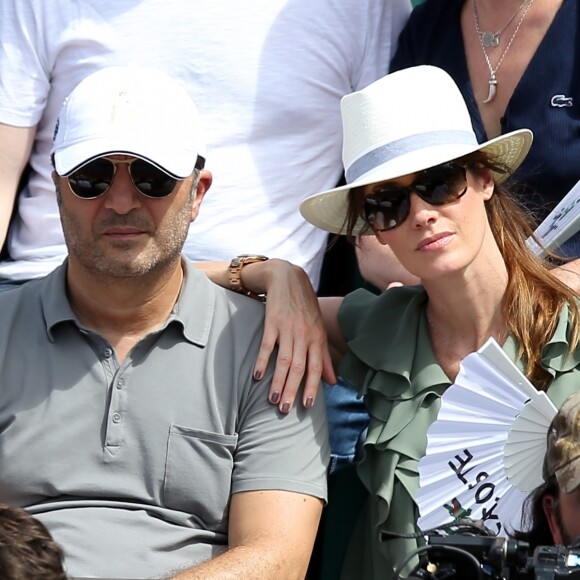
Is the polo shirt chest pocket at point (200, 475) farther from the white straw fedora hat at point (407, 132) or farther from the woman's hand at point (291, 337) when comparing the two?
the white straw fedora hat at point (407, 132)

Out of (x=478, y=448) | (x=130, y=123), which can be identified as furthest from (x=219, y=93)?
(x=478, y=448)

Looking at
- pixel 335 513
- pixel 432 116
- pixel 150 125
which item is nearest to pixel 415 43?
pixel 432 116

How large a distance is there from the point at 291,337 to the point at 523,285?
1.66ft

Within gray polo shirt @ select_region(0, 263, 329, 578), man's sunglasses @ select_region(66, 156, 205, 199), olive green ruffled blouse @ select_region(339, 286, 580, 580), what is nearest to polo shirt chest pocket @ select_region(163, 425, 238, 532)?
gray polo shirt @ select_region(0, 263, 329, 578)

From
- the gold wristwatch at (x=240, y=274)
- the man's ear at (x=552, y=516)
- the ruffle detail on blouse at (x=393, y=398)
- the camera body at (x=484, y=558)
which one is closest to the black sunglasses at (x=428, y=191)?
the ruffle detail on blouse at (x=393, y=398)

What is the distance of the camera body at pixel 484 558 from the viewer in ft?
5.80

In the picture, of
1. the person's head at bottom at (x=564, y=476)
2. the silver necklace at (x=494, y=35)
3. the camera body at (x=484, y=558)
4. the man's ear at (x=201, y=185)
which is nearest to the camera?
the camera body at (x=484, y=558)

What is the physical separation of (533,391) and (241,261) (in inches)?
34.6

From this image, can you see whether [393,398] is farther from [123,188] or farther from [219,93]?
[219,93]

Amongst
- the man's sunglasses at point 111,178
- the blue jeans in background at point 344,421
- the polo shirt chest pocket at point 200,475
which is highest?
the man's sunglasses at point 111,178

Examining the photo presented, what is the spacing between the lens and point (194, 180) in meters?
2.92

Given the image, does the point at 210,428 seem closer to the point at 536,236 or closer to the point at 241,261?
the point at 241,261

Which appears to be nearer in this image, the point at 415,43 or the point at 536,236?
the point at 536,236

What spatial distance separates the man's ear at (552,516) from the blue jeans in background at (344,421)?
3.21 ft
